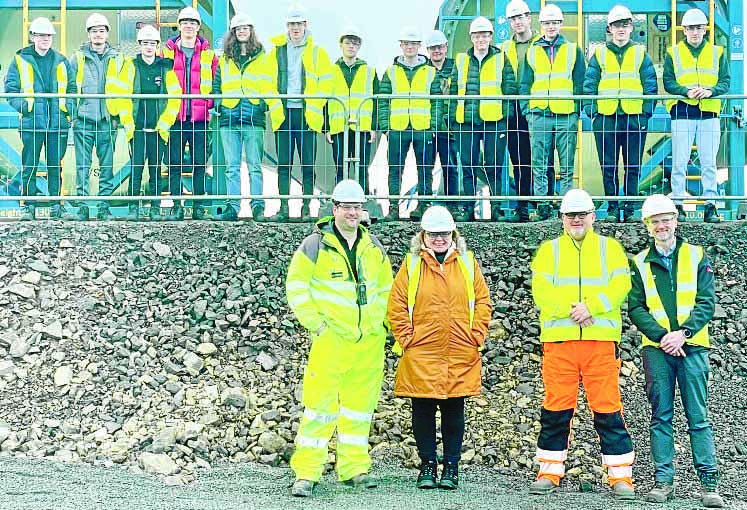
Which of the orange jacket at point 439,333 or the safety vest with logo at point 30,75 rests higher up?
the safety vest with logo at point 30,75

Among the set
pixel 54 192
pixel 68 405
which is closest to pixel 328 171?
pixel 54 192

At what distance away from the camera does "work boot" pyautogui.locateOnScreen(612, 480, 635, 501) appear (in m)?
7.87

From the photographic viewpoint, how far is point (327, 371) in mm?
7914

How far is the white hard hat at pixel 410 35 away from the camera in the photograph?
1142 centimetres

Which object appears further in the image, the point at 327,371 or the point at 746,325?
the point at 746,325

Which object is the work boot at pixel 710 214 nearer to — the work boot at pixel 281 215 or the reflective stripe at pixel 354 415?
the work boot at pixel 281 215

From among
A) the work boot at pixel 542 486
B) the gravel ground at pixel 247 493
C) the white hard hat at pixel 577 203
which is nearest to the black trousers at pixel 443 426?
the gravel ground at pixel 247 493

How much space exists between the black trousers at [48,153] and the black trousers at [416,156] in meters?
3.23

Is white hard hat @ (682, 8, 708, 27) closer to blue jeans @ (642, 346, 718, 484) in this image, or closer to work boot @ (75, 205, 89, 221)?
blue jeans @ (642, 346, 718, 484)

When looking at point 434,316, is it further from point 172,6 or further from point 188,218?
point 172,6

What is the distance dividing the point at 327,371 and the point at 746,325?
14.4ft

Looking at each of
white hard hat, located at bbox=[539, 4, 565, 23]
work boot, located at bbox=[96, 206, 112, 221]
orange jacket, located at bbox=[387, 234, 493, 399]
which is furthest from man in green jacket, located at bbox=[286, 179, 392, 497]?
white hard hat, located at bbox=[539, 4, 565, 23]

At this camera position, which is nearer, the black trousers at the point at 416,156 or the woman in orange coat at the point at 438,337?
the woman in orange coat at the point at 438,337

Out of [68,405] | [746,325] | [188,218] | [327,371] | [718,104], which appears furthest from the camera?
[188,218]
